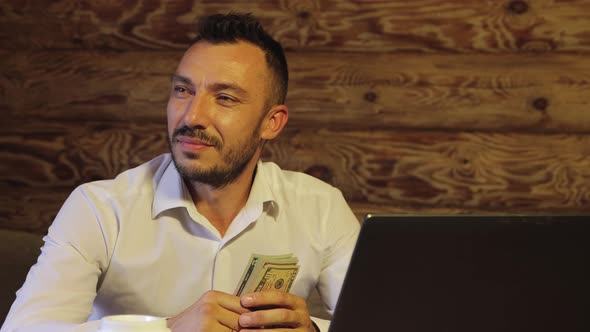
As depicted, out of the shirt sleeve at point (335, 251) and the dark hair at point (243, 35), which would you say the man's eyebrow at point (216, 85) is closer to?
the dark hair at point (243, 35)

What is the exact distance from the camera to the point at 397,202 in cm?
274

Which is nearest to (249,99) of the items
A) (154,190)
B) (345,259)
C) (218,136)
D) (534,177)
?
(218,136)

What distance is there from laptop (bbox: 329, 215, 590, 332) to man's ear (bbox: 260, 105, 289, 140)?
1.12 meters

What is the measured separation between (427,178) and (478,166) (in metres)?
0.16

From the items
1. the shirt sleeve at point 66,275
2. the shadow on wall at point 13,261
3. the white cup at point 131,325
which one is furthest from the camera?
the shadow on wall at point 13,261

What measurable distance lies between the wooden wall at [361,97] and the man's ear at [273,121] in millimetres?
582

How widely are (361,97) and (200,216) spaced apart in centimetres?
89

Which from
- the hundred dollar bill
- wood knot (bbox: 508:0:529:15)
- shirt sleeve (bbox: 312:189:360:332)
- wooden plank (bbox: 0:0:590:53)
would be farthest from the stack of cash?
wood knot (bbox: 508:0:529:15)

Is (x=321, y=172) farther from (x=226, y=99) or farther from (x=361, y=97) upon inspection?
(x=226, y=99)

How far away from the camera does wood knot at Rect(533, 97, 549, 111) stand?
2.65 meters

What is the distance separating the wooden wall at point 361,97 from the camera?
105 inches

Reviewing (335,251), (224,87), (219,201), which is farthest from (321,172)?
(224,87)

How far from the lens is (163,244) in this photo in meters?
1.99

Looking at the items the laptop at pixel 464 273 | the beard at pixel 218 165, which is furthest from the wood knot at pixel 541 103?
the laptop at pixel 464 273
